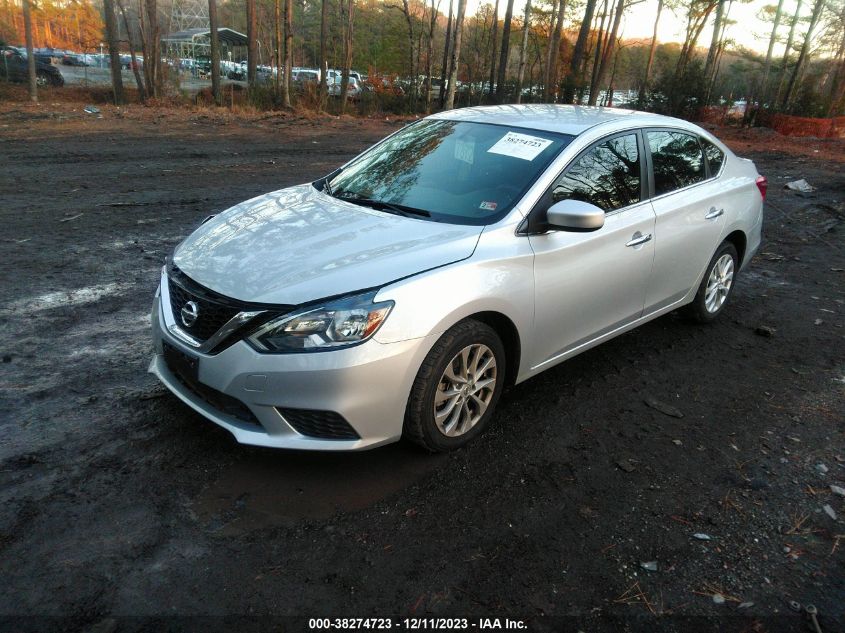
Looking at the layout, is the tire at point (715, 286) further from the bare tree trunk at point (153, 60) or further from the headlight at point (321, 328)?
the bare tree trunk at point (153, 60)

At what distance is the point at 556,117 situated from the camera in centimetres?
454

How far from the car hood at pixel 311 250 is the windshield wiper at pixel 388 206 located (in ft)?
0.24

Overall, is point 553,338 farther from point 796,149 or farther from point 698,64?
point 698,64

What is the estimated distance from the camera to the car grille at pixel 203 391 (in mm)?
3137

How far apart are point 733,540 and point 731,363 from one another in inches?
89.3

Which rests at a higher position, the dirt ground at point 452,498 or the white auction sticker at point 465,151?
the white auction sticker at point 465,151

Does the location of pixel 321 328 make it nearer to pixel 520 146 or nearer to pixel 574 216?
pixel 574 216

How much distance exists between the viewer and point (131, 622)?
2.37m

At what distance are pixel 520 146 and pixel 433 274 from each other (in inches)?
55.9

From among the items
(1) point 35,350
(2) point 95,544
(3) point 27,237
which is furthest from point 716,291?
(3) point 27,237

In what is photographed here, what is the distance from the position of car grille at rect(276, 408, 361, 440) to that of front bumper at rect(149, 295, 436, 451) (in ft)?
0.06

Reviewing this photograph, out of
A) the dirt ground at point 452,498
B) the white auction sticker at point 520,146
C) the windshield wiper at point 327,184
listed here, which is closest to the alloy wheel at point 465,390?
the dirt ground at point 452,498

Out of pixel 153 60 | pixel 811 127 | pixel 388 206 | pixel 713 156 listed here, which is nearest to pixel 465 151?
pixel 388 206

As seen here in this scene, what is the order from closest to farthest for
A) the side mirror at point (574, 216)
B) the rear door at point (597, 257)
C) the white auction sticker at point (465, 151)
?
the side mirror at point (574, 216), the rear door at point (597, 257), the white auction sticker at point (465, 151)
